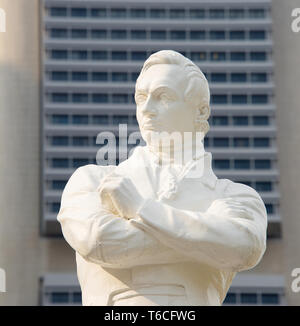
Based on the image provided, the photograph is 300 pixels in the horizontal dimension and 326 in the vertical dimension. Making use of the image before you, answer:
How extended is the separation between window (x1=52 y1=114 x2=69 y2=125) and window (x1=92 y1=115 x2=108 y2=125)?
0.75 m

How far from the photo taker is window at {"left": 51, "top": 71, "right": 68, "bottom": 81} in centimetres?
3269

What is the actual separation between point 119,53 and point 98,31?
2.54ft

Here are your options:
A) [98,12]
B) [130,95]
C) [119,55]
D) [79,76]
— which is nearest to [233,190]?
[130,95]

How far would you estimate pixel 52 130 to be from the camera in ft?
107

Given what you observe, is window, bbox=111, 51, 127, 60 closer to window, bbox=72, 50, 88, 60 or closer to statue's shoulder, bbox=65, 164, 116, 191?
window, bbox=72, 50, 88, 60

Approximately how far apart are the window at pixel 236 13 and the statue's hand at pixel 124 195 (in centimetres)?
2486

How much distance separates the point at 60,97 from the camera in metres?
32.9

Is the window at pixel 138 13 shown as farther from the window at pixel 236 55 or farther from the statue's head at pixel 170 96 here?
the statue's head at pixel 170 96

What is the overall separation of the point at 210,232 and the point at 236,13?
25.0 meters

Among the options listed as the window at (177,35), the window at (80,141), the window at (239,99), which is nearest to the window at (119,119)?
the window at (80,141)

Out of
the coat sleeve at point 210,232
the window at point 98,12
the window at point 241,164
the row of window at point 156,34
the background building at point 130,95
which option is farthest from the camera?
the window at point 98,12

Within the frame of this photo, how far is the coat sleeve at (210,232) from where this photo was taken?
26.4 ft

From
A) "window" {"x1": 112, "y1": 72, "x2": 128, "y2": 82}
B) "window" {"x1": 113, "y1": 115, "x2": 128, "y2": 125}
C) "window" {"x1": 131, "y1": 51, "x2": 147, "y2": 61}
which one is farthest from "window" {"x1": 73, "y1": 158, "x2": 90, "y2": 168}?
"window" {"x1": 131, "y1": 51, "x2": 147, "y2": 61}
